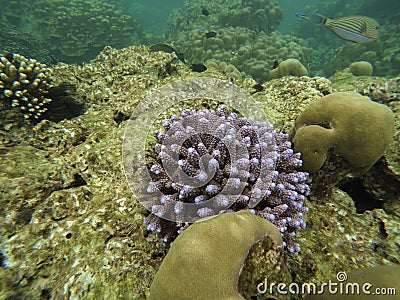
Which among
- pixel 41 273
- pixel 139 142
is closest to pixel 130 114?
pixel 139 142

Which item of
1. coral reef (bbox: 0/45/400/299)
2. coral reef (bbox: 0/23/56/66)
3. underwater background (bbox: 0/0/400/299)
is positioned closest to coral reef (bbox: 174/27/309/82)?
underwater background (bbox: 0/0/400/299)

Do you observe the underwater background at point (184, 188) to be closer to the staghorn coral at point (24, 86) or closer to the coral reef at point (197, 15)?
the staghorn coral at point (24, 86)

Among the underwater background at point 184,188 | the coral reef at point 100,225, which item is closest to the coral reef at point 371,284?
the underwater background at point 184,188

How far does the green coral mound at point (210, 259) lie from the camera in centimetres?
133

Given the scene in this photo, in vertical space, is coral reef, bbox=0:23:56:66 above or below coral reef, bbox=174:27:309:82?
above

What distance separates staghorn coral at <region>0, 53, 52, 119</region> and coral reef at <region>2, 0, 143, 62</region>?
1260cm

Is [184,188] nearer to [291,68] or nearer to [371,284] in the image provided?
[371,284]

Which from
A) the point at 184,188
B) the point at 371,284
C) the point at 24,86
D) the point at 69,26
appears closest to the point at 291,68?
the point at 184,188

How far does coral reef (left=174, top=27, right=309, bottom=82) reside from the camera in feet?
32.3

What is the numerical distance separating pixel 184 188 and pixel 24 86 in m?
3.01

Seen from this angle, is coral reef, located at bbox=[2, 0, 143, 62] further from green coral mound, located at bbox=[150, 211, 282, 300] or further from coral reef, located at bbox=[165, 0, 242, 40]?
green coral mound, located at bbox=[150, 211, 282, 300]

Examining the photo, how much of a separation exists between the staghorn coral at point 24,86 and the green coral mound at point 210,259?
3059 mm

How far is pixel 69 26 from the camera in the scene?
46.6 ft

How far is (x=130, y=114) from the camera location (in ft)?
10.2
